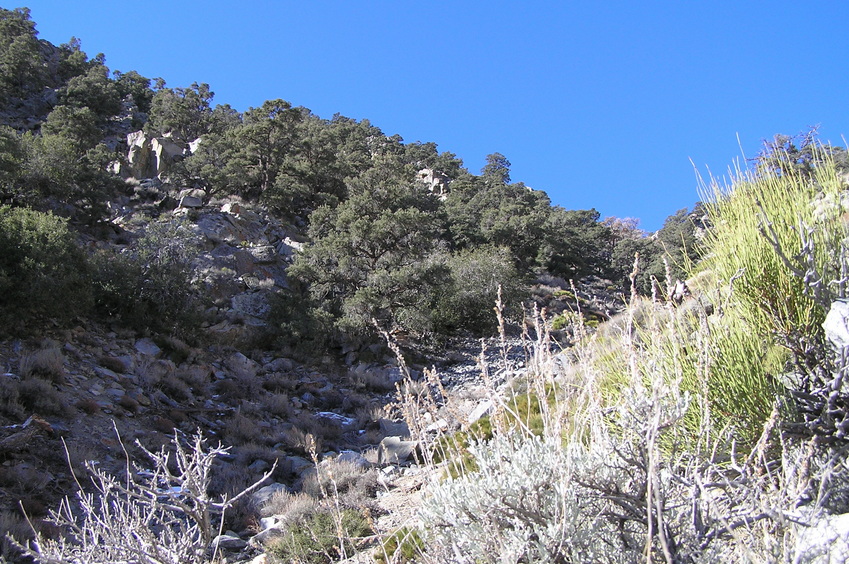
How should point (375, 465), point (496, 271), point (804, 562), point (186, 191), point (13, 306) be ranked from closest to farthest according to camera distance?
point (804, 562) → point (375, 465) → point (13, 306) → point (496, 271) → point (186, 191)

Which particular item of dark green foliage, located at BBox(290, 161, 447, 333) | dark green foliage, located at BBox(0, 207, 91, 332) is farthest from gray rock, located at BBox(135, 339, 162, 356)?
dark green foliage, located at BBox(290, 161, 447, 333)

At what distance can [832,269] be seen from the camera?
304 cm

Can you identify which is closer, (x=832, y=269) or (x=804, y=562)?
(x=804, y=562)

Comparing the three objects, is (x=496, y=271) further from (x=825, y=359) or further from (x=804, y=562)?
(x=804, y=562)

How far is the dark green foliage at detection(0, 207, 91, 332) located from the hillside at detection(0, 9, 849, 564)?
0.21 feet

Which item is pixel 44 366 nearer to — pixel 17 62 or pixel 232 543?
pixel 232 543

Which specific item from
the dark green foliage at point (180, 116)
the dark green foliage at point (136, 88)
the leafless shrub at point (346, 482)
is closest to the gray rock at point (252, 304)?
the leafless shrub at point (346, 482)

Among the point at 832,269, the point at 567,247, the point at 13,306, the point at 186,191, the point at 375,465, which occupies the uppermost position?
the point at 567,247

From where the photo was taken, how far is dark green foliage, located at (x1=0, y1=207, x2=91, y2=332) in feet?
31.6

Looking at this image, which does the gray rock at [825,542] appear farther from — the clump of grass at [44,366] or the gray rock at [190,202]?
the gray rock at [190,202]

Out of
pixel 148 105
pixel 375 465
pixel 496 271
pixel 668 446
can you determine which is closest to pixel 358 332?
pixel 496 271

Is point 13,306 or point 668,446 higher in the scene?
point 668,446

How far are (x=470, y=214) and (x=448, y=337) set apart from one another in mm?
14834

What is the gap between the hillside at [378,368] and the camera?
6.73 ft
